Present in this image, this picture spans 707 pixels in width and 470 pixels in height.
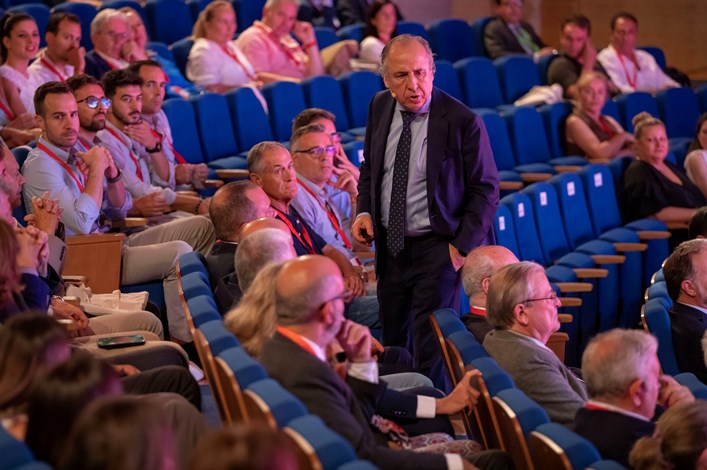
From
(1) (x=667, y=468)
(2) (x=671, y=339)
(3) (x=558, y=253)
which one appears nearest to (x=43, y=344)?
(1) (x=667, y=468)

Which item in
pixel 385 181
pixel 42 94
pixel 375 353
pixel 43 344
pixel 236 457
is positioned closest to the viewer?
pixel 236 457

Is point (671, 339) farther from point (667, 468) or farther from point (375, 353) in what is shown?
point (667, 468)

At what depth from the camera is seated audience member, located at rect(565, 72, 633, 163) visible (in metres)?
5.53

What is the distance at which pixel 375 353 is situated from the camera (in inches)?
111

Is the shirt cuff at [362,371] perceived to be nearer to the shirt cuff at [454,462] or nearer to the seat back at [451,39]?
the shirt cuff at [454,462]

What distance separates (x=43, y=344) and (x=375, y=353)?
116 centimetres

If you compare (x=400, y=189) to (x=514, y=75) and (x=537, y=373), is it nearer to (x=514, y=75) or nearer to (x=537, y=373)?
(x=537, y=373)

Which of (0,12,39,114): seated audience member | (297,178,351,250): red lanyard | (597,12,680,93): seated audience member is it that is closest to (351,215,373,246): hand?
(297,178,351,250): red lanyard

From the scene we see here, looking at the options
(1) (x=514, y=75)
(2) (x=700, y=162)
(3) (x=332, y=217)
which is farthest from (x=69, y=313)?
(1) (x=514, y=75)

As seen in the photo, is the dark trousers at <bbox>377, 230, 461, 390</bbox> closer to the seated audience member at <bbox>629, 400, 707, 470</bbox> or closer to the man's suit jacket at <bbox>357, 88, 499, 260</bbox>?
the man's suit jacket at <bbox>357, 88, 499, 260</bbox>

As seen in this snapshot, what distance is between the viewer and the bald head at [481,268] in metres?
2.65

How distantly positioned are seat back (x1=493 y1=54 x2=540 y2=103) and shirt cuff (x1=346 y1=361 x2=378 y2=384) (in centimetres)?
407

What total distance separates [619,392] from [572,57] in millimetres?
4400

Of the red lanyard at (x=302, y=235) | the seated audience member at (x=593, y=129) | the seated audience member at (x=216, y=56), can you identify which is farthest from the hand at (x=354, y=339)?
the seated audience member at (x=593, y=129)
